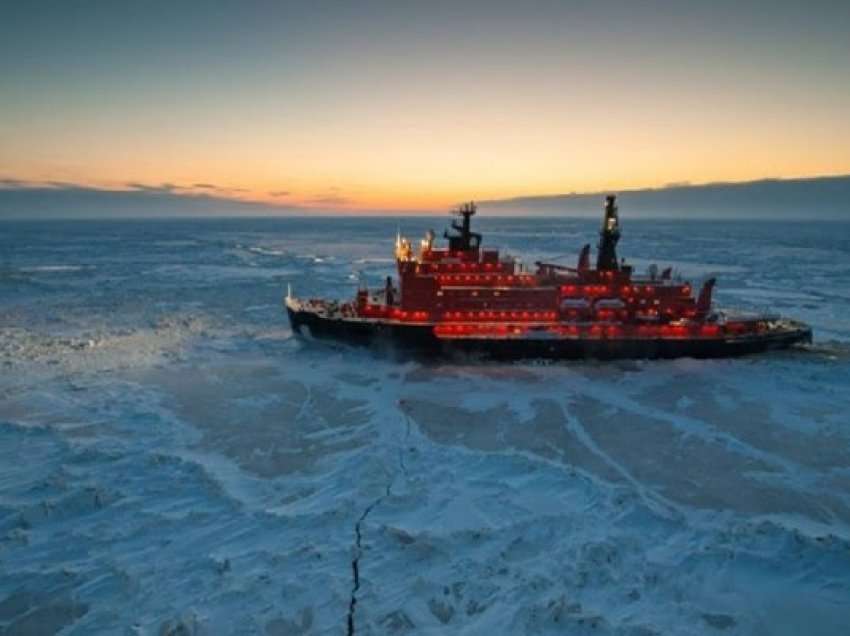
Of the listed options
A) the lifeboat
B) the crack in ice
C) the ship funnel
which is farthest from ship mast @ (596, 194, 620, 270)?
the crack in ice

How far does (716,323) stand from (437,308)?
12.2 metres

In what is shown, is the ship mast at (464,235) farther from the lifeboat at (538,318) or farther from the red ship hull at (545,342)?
the red ship hull at (545,342)

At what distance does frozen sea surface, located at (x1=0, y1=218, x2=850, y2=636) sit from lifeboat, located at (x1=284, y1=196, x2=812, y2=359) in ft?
3.23

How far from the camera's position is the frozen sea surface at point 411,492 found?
30.5ft

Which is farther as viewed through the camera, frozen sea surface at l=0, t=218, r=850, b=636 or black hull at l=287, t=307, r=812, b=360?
black hull at l=287, t=307, r=812, b=360

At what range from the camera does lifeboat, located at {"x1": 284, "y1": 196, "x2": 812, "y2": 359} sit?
24.8m

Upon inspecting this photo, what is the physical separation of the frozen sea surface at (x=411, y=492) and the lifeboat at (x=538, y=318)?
98 centimetres

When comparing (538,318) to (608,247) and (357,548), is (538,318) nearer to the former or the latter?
(608,247)

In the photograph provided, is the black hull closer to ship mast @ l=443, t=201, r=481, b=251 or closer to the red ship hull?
the red ship hull

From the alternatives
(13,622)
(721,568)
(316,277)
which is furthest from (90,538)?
(316,277)

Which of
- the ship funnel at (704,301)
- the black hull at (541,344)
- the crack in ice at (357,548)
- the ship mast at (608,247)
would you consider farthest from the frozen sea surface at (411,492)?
the ship mast at (608,247)

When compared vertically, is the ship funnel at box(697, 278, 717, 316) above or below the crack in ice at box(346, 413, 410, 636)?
above

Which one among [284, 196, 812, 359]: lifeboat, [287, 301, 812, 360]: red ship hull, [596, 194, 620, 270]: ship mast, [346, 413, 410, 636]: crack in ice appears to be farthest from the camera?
[596, 194, 620, 270]: ship mast

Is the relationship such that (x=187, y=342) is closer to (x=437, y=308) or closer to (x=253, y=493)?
(x=437, y=308)
